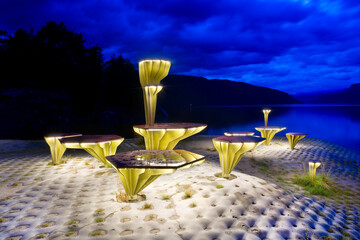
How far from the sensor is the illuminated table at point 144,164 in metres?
3.21

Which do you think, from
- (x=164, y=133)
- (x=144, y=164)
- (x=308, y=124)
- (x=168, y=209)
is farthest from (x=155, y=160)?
(x=308, y=124)

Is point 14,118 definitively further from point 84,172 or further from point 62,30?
point 84,172

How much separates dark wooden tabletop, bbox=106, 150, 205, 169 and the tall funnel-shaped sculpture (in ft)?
6.26

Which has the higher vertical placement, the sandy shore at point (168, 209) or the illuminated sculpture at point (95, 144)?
the illuminated sculpture at point (95, 144)

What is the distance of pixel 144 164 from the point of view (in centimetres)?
330

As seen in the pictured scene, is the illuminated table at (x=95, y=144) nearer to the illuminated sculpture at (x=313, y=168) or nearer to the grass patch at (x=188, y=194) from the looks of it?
the grass patch at (x=188, y=194)

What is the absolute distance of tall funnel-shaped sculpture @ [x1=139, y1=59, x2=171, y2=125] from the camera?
530 cm

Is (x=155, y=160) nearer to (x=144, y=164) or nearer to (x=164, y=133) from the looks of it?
(x=144, y=164)

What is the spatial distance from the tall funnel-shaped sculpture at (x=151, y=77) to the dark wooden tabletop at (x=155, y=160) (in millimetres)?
1909

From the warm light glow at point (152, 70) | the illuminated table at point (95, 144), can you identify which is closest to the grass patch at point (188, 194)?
the illuminated table at point (95, 144)

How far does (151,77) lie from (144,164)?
2778 mm

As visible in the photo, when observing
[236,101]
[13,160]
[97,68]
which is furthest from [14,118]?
[236,101]

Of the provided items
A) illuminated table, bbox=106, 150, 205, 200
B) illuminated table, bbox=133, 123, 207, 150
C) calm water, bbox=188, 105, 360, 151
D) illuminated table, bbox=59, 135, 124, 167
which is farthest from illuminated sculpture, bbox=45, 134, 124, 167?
calm water, bbox=188, 105, 360, 151

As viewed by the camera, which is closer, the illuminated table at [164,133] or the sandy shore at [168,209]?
the sandy shore at [168,209]
